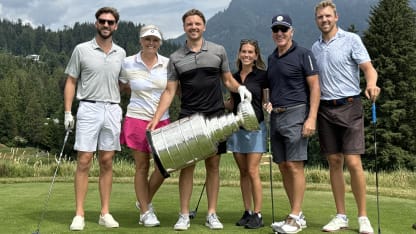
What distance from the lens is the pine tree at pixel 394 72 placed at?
38969 mm

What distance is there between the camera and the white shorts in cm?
570

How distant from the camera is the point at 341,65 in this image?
5.37 metres

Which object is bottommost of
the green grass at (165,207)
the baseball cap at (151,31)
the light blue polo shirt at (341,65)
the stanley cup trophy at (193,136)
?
the green grass at (165,207)

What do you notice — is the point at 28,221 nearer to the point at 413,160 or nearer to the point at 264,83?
the point at 264,83

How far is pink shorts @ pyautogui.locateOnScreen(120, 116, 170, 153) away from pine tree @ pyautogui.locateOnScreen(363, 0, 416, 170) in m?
34.4

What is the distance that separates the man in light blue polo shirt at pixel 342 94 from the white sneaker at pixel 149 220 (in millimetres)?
1808

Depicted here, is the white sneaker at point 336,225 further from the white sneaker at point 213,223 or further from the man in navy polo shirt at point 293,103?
the white sneaker at point 213,223

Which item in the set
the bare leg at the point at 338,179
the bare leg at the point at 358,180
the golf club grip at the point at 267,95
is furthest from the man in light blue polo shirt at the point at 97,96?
the bare leg at the point at 358,180

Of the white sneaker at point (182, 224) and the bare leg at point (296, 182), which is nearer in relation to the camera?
the white sneaker at point (182, 224)

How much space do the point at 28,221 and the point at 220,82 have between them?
8.65 ft

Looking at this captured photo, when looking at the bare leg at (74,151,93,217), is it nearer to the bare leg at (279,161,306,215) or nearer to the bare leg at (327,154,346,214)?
the bare leg at (279,161,306,215)

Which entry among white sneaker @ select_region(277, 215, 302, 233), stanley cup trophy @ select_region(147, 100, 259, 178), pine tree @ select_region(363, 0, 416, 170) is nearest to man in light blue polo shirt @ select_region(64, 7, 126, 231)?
stanley cup trophy @ select_region(147, 100, 259, 178)

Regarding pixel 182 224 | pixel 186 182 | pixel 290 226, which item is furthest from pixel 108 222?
pixel 290 226

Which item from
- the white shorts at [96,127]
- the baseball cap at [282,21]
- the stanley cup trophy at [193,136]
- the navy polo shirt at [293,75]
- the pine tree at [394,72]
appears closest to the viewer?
the stanley cup trophy at [193,136]
